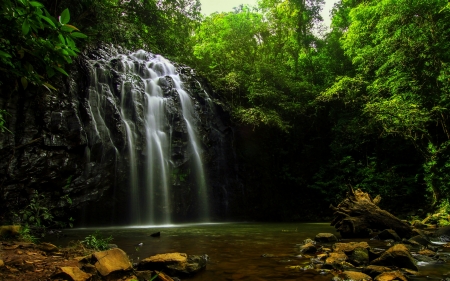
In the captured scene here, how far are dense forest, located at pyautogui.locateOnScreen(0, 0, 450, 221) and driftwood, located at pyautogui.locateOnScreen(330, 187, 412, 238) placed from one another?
4414 millimetres

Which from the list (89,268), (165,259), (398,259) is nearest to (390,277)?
(398,259)

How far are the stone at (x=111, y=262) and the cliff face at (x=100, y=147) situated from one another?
211 inches

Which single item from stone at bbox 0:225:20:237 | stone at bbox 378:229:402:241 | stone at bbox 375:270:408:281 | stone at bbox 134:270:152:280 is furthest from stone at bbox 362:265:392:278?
stone at bbox 0:225:20:237

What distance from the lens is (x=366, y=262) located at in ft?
14.8

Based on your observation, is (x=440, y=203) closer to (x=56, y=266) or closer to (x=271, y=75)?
(x=271, y=75)

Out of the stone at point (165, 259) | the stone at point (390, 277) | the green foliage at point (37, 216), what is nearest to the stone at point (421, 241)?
the stone at point (390, 277)

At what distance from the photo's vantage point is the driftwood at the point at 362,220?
8.09 m

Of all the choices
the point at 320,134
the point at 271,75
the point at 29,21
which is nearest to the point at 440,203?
the point at 320,134

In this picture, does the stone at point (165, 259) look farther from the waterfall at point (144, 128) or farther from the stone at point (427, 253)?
the waterfall at point (144, 128)

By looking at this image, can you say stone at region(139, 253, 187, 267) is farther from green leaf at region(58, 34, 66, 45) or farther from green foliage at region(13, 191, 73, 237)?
green foliage at region(13, 191, 73, 237)

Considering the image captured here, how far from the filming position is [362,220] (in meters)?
8.54

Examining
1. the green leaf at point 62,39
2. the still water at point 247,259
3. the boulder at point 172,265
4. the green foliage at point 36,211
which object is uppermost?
the green leaf at point 62,39

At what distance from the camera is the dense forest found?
9414mm

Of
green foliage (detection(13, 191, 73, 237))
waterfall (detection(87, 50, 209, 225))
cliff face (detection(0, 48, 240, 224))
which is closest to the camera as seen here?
green foliage (detection(13, 191, 73, 237))
